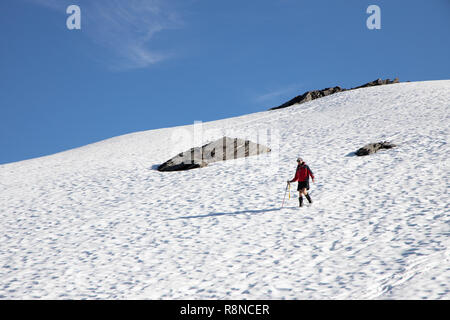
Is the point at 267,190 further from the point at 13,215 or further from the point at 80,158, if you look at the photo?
the point at 80,158

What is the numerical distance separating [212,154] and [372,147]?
883 centimetres

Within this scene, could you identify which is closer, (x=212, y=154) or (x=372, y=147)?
(x=372, y=147)

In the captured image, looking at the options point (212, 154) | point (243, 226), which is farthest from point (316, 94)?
point (243, 226)

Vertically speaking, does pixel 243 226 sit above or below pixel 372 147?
below

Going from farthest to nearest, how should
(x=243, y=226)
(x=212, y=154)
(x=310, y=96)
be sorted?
(x=310, y=96)
(x=212, y=154)
(x=243, y=226)

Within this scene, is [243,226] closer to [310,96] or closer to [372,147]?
[372,147]

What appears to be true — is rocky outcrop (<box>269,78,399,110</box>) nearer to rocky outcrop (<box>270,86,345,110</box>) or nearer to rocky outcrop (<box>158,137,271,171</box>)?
rocky outcrop (<box>270,86,345,110</box>)

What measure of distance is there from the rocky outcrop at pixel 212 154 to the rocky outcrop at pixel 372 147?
5543mm

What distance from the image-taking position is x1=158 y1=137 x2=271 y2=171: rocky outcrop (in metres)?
19.7

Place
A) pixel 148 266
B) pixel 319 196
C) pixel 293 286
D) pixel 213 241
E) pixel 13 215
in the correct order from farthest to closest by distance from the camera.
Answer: pixel 13 215, pixel 319 196, pixel 213 241, pixel 148 266, pixel 293 286

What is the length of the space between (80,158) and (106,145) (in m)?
4.33

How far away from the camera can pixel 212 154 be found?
69.6ft

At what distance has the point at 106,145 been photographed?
29.9 meters
